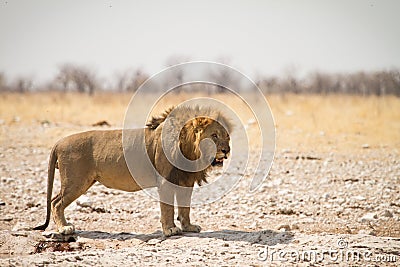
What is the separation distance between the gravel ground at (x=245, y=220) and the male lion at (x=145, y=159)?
1.62 ft

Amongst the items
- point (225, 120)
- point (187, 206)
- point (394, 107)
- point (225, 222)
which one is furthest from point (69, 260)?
point (394, 107)

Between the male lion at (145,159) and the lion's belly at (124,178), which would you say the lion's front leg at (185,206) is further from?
the lion's belly at (124,178)

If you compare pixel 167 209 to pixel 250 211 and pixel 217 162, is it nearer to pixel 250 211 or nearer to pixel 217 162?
pixel 217 162

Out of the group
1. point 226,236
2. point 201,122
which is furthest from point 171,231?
point 201,122

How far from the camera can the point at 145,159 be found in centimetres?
841

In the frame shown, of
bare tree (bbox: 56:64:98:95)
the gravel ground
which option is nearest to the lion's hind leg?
the gravel ground

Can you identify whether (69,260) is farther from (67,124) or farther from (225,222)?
(67,124)

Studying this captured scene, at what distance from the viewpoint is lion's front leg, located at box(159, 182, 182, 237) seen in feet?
26.6

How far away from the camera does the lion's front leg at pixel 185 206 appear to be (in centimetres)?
830

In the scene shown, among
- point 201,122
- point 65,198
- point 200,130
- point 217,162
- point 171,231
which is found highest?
point 201,122

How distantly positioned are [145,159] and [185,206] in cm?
86

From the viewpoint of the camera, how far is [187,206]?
841 centimetres

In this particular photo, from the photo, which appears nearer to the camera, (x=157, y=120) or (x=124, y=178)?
(x=124, y=178)

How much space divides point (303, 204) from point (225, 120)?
333cm
